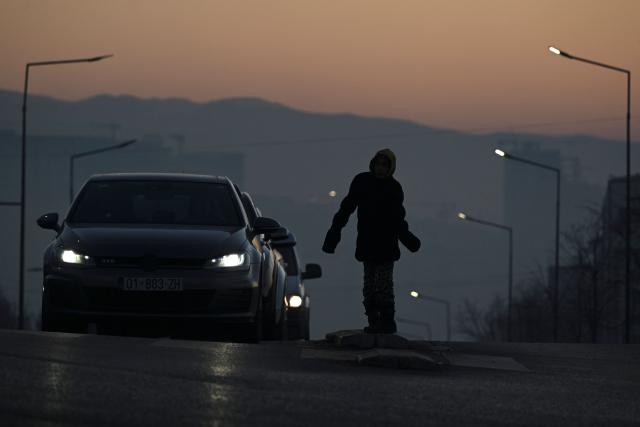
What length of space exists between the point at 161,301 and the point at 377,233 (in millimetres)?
1929

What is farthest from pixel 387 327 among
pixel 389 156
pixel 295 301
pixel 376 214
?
pixel 295 301

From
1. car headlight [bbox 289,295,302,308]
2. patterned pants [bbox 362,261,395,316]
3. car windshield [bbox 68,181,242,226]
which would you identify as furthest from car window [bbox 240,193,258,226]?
car headlight [bbox 289,295,302,308]

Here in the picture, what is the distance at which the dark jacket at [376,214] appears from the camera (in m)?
15.3

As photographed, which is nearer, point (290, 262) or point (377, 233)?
point (377, 233)

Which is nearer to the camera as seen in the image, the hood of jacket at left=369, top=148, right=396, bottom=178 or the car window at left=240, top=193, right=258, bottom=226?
the hood of jacket at left=369, top=148, right=396, bottom=178

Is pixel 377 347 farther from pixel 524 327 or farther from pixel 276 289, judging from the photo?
pixel 524 327

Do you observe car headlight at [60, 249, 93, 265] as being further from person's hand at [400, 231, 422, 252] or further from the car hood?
person's hand at [400, 231, 422, 252]

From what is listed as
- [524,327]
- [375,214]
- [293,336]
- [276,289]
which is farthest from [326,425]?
[524,327]

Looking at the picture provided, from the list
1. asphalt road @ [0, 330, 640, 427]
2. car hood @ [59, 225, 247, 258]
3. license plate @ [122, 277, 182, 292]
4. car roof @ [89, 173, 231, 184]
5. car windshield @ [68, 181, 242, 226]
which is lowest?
asphalt road @ [0, 330, 640, 427]

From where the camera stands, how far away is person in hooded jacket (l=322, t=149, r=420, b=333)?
15.3m

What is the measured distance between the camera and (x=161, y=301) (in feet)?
50.6

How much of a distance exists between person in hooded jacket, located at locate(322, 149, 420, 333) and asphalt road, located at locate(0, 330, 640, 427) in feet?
2.93

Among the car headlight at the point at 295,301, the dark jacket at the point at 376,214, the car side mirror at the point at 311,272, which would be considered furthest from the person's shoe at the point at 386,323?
the car side mirror at the point at 311,272

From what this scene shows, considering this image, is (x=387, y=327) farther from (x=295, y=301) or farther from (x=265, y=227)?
(x=295, y=301)
